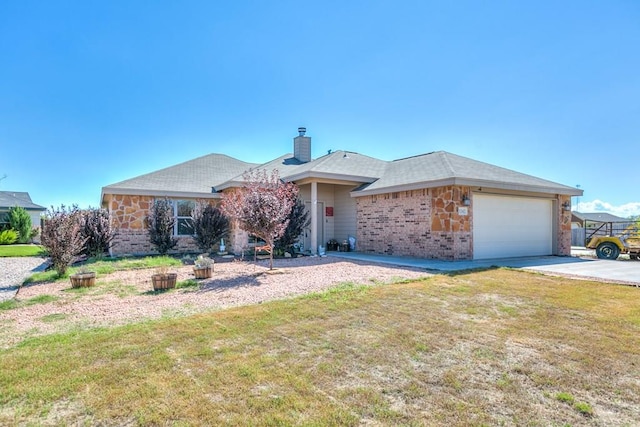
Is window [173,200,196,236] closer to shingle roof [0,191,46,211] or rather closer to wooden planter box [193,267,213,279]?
wooden planter box [193,267,213,279]

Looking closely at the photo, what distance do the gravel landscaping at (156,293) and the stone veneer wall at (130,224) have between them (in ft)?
11.9

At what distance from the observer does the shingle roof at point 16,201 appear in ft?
95.4

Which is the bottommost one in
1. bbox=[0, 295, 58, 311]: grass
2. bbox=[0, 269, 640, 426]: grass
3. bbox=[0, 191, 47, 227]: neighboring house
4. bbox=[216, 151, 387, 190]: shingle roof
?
bbox=[0, 295, 58, 311]: grass

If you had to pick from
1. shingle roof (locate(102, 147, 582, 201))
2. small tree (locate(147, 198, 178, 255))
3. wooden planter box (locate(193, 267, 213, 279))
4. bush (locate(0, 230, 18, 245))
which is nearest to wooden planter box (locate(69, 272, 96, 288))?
wooden planter box (locate(193, 267, 213, 279))

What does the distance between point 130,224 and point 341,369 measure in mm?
13622

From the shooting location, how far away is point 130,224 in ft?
47.3

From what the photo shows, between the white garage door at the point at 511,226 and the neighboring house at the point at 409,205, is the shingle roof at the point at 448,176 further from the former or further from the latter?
the white garage door at the point at 511,226

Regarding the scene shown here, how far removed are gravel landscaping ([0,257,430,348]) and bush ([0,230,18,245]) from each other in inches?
728

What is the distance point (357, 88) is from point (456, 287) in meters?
10.6

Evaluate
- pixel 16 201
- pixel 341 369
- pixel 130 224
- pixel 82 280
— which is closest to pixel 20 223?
pixel 16 201

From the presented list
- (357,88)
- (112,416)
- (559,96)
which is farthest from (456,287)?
(559,96)

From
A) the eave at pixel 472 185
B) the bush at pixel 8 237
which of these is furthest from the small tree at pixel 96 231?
the bush at pixel 8 237

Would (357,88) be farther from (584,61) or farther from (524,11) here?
(584,61)

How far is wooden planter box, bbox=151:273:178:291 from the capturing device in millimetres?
7399
